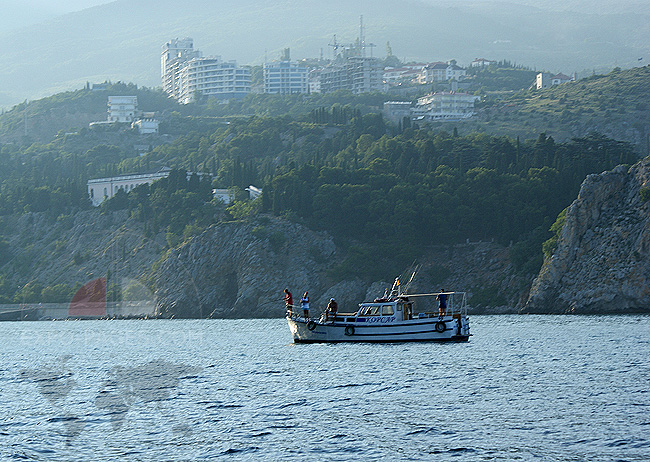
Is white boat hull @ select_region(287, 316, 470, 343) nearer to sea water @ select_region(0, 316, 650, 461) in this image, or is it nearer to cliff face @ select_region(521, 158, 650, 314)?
sea water @ select_region(0, 316, 650, 461)

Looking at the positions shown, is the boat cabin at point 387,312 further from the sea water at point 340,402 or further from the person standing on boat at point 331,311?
the sea water at point 340,402

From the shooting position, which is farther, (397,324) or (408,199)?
(408,199)

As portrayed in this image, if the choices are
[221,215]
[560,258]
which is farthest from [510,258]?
[221,215]

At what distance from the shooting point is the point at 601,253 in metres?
122

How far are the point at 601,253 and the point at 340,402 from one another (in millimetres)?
85500

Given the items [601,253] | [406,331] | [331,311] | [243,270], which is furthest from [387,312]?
[243,270]

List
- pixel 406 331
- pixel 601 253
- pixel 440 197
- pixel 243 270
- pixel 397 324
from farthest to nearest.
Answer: pixel 440 197
pixel 243 270
pixel 601 253
pixel 406 331
pixel 397 324

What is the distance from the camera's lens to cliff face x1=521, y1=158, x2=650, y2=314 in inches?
4633

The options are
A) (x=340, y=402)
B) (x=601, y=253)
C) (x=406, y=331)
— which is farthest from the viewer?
(x=601, y=253)

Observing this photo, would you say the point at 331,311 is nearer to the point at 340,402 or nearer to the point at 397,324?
the point at 397,324

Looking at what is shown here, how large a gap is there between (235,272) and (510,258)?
43.6m

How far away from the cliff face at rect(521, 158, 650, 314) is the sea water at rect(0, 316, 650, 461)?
41.5 m

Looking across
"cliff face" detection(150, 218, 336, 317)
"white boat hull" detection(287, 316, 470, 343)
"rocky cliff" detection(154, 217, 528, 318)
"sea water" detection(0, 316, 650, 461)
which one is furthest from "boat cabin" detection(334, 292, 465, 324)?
"cliff face" detection(150, 218, 336, 317)

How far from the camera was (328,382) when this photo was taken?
52.0 metres
